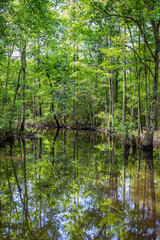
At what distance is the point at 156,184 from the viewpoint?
5.06 meters

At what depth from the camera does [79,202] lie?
402cm

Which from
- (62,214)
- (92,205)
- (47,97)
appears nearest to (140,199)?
(92,205)

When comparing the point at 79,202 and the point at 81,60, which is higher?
the point at 81,60

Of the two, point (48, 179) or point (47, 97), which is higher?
point (47, 97)

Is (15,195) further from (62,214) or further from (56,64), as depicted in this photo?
(56,64)

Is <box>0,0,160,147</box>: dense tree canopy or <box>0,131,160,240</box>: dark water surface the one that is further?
<box>0,0,160,147</box>: dense tree canopy

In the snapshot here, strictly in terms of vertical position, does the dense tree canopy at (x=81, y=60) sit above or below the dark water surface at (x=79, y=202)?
above

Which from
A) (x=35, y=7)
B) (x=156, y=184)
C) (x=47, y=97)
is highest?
(x=35, y=7)

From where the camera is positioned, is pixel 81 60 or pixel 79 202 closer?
pixel 79 202

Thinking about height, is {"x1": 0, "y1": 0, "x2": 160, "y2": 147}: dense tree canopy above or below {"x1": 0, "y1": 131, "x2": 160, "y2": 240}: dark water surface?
above

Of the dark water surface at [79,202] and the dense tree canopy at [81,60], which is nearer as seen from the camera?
the dark water surface at [79,202]

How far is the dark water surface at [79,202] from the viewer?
2986 mm

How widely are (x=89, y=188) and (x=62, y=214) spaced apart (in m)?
1.39

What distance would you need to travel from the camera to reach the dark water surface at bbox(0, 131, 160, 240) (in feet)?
9.80
